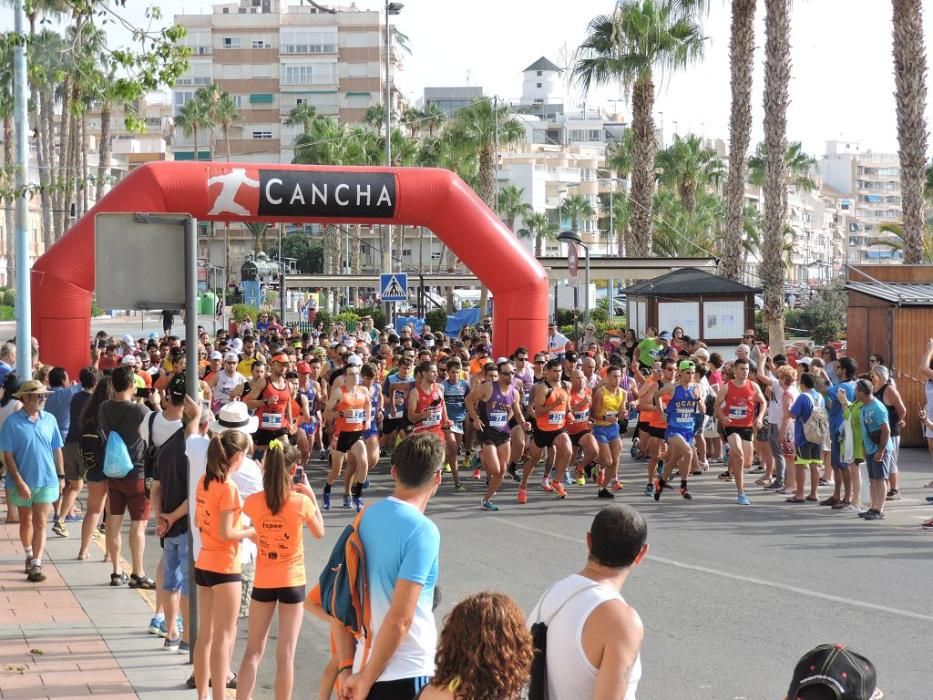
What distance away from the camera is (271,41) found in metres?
105

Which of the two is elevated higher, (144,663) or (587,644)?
(587,644)

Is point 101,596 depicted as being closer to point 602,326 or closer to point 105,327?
point 602,326

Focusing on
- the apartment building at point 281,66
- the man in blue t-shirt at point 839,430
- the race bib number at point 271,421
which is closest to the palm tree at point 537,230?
the apartment building at point 281,66

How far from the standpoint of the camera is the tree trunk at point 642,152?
3475 cm

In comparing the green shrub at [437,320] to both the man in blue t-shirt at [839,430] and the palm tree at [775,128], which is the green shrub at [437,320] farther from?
the man in blue t-shirt at [839,430]

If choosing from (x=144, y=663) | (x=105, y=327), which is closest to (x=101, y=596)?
(x=144, y=663)

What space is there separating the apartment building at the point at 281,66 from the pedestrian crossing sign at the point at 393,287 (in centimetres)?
7548

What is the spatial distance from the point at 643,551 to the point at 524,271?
17.0 m

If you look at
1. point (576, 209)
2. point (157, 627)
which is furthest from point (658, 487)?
point (576, 209)

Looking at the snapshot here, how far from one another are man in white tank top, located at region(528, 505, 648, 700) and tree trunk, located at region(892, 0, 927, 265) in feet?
73.6

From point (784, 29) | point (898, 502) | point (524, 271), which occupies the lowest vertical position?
point (898, 502)

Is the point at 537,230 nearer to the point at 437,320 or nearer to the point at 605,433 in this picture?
the point at 437,320

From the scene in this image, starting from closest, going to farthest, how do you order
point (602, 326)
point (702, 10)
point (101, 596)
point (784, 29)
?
point (101, 596)
point (784, 29)
point (702, 10)
point (602, 326)

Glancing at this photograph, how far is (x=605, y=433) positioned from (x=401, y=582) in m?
11.4
